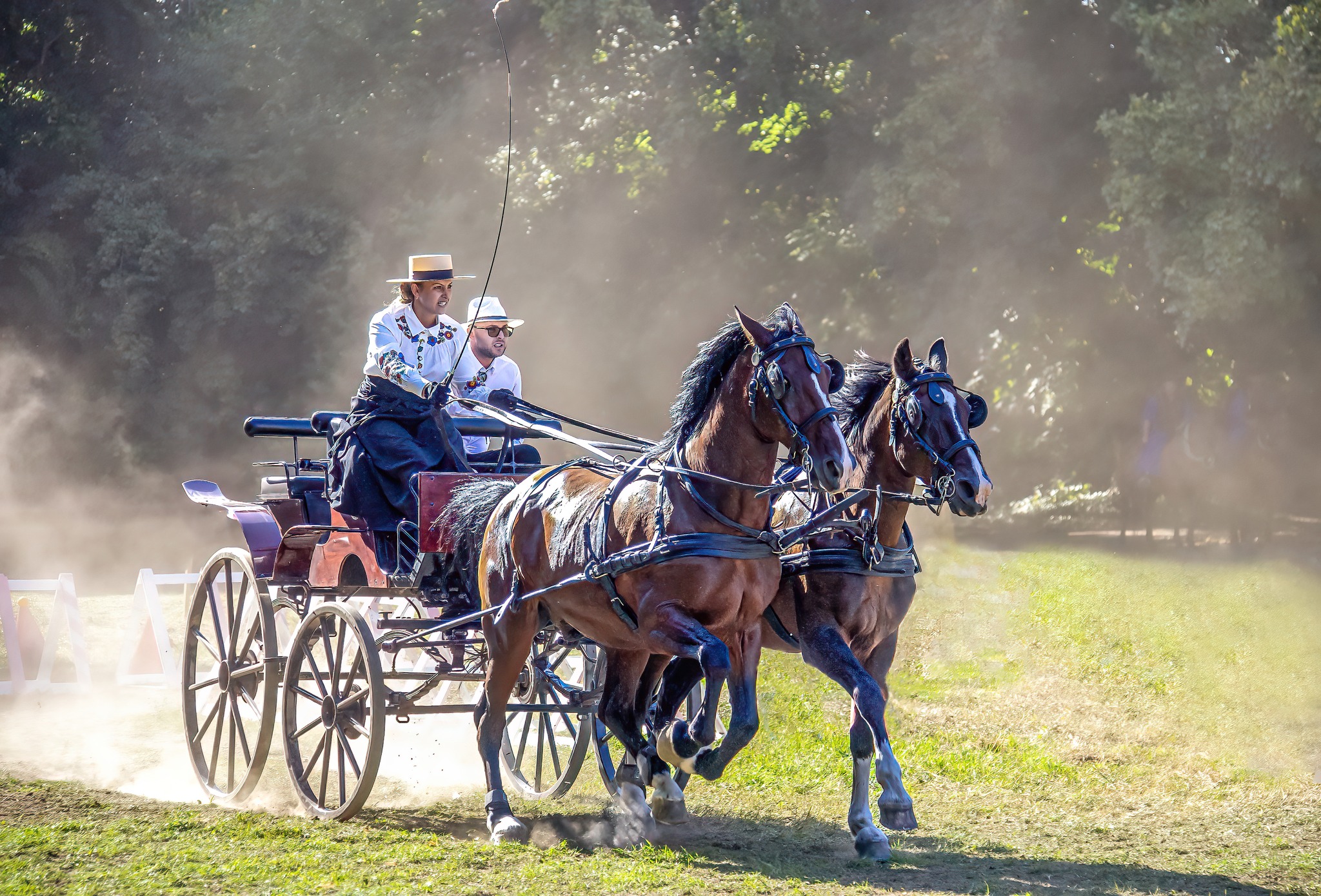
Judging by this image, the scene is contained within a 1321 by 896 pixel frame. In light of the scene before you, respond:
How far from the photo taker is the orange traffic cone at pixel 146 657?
1110 cm

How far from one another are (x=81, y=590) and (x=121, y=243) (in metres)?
6.55

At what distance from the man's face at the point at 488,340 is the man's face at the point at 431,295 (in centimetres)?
127

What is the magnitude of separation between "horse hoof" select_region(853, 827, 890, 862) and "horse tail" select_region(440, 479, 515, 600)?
222cm

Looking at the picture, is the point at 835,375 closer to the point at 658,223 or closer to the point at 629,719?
the point at 629,719

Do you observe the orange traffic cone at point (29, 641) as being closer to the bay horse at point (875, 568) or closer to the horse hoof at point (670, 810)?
the bay horse at point (875, 568)

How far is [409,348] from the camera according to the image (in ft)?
24.0

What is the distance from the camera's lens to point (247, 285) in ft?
72.4

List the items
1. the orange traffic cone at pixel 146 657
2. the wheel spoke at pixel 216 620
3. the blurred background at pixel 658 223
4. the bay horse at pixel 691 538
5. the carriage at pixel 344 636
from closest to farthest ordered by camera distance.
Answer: the bay horse at pixel 691 538 < the carriage at pixel 344 636 < the wheel spoke at pixel 216 620 < the orange traffic cone at pixel 146 657 < the blurred background at pixel 658 223

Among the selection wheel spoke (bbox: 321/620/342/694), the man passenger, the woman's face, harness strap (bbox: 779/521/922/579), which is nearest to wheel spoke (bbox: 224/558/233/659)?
wheel spoke (bbox: 321/620/342/694)

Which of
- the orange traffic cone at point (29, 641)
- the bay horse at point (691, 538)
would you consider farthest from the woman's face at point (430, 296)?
the orange traffic cone at point (29, 641)

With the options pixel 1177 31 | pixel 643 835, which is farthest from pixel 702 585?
pixel 1177 31

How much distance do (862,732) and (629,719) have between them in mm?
1132

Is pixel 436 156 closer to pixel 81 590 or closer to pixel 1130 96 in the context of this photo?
pixel 81 590

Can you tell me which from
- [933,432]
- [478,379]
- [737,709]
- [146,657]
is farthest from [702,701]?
[146,657]
